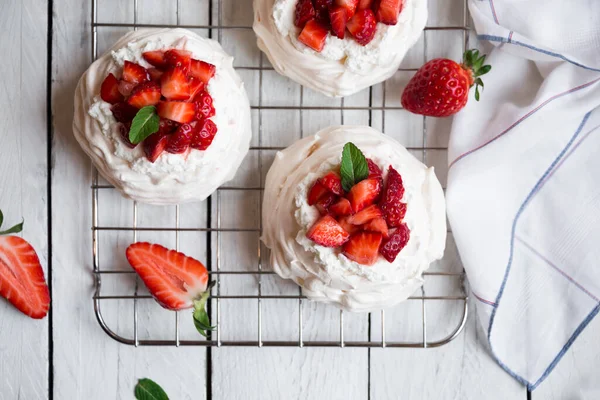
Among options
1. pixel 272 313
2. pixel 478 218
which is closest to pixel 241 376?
pixel 272 313

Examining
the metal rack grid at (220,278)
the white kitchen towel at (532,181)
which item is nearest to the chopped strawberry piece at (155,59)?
the metal rack grid at (220,278)

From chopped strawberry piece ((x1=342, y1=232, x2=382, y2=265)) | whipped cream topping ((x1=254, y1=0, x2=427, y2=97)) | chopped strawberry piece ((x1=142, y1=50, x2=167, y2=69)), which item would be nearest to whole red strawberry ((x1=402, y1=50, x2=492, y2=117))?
whipped cream topping ((x1=254, y1=0, x2=427, y2=97))

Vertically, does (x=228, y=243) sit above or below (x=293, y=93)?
→ below

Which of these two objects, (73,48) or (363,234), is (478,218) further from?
(73,48)

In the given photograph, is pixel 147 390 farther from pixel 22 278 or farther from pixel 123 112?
pixel 123 112

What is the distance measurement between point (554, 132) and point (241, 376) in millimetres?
1142

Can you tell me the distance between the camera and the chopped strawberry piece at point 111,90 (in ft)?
4.58

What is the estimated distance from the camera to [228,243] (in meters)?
1.70

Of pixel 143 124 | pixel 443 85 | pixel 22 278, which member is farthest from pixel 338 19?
pixel 22 278

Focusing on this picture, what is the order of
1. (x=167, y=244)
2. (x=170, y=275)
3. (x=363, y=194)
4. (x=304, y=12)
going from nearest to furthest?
(x=363, y=194) → (x=304, y=12) → (x=170, y=275) → (x=167, y=244)

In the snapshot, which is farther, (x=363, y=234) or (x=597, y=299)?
(x=597, y=299)

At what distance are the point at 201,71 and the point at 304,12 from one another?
29 cm

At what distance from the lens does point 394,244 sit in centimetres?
134

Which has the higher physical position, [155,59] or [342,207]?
A: [155,59]
